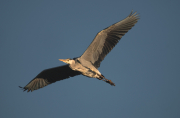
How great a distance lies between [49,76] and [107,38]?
447cm

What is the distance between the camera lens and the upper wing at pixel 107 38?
32.5ft

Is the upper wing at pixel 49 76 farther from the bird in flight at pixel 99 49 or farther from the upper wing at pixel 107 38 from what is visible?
the upper wing at pixel 107 38

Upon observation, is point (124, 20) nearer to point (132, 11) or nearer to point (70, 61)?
point (132, 11)

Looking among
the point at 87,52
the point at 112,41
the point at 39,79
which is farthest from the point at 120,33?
the point at 39,79

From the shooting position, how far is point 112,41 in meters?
10.2

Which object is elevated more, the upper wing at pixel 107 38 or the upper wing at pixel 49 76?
the upper wing at pixel 107 38

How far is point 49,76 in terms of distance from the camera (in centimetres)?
1203

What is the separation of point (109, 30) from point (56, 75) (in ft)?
14.5

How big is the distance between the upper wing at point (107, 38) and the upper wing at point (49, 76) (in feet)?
6.16

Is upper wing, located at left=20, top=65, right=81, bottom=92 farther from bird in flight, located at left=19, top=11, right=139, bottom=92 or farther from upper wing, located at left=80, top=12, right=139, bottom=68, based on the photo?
upper wing, located at left=80, top=12, right=139, bottom=68

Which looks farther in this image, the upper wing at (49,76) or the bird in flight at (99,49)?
the upper wing at (49,76)

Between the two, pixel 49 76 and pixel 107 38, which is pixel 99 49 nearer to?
pixel 107 38

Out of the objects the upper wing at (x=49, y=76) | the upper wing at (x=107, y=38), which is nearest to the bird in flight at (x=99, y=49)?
the upper wing at (x=107, y=38)

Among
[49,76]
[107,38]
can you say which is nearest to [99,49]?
[107,38]
